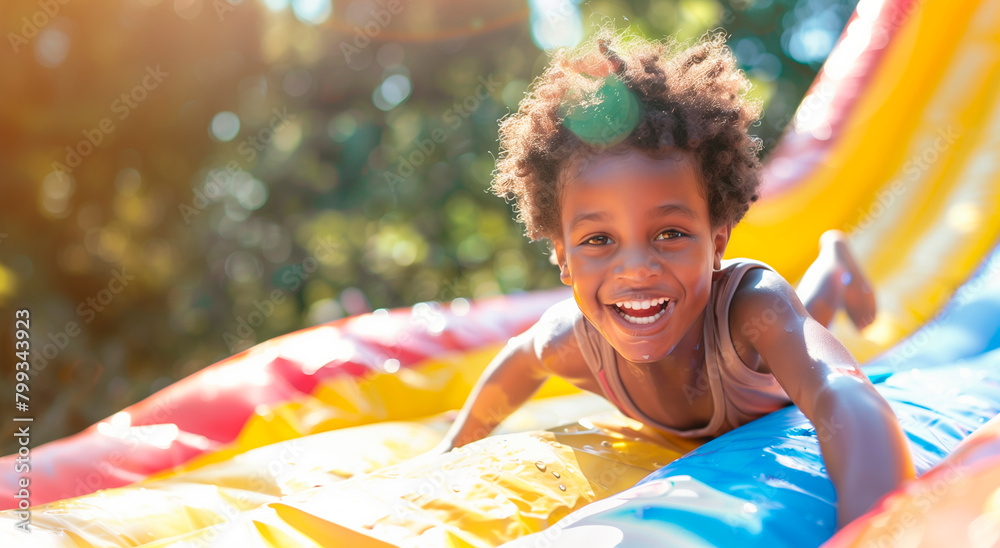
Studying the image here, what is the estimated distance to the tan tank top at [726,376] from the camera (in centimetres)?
125

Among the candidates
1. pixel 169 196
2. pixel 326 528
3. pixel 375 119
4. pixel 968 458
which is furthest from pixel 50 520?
pixel 375 119

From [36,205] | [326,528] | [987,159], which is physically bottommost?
[326,528]

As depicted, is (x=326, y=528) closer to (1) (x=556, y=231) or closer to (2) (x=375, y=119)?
(1) (x=556, y=231)

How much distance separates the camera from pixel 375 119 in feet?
14.5

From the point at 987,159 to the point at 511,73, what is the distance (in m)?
2.76

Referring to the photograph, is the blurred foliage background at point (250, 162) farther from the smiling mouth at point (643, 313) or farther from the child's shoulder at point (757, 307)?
the child's shoulder at point (757, 307)

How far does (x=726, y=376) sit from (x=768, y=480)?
1.04 ft
